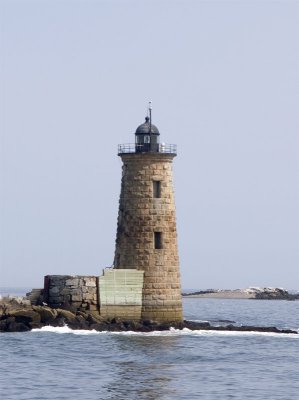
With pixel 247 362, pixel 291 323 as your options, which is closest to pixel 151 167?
pixel 247 362

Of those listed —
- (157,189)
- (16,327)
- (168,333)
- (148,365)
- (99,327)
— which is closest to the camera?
(148,365)

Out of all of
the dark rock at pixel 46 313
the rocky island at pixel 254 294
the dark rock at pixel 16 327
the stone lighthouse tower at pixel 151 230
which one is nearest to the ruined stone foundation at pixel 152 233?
A: the stone lighthouse tower at pixel 151 230

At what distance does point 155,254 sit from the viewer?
53250 millimetres

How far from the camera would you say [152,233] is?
175 ft

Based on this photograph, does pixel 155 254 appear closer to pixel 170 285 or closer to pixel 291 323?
pixel 170 285

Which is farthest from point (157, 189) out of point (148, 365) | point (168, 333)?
point (148, 365)

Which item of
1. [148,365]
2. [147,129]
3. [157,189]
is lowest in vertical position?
[148,365]

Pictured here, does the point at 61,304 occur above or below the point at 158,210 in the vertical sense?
Answer: below

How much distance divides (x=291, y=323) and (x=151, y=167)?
23945 mm

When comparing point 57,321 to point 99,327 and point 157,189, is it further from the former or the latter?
point 157,189

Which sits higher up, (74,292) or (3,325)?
(74,292)

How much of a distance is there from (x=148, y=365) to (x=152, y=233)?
11.4m

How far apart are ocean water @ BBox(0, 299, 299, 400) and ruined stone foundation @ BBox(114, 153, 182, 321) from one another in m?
1.75

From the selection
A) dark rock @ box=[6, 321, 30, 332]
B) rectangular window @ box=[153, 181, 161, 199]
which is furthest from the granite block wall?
rectangular window @ box=[153, 181, 161, 199]
